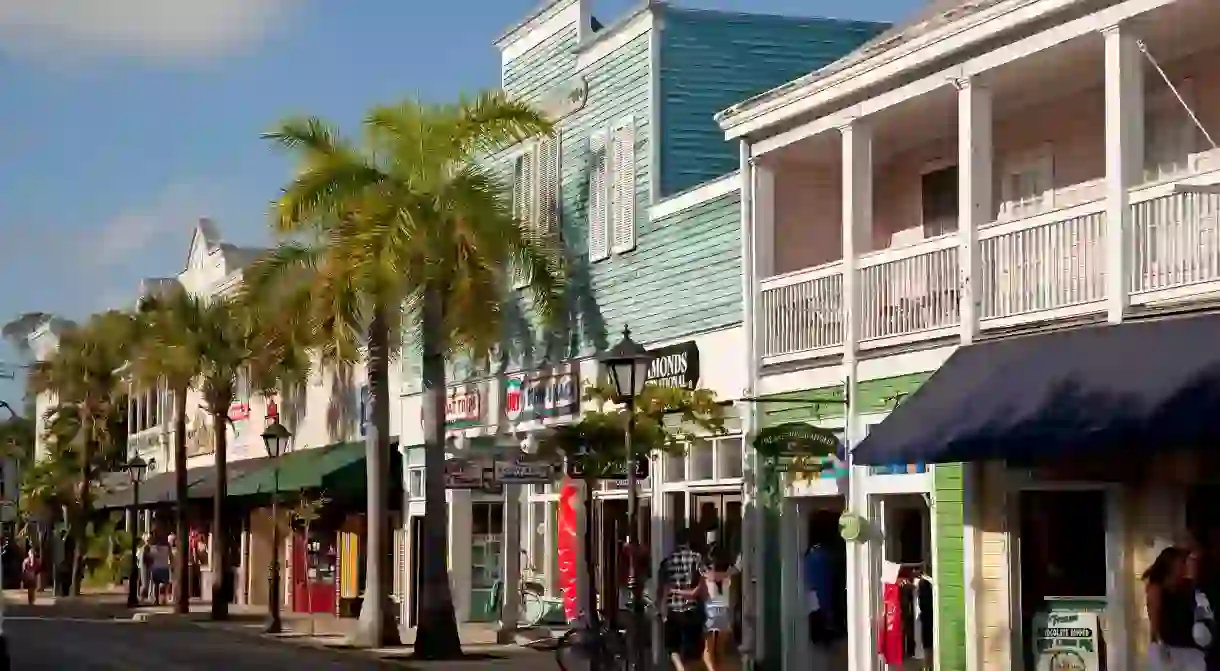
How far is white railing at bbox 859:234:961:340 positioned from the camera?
60.0 feet

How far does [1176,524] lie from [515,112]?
13274 millimetres

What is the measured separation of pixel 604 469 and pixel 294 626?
13.4 metres

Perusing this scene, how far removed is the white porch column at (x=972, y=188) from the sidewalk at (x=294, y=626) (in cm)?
978

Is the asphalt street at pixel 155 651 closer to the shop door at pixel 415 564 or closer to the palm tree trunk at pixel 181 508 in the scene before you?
the shop door at pixel 415 564

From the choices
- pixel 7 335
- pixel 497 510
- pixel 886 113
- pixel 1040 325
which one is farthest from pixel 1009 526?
pixel 7 335

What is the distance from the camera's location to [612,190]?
2672 centimetres

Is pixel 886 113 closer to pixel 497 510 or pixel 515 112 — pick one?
pixel 515 112

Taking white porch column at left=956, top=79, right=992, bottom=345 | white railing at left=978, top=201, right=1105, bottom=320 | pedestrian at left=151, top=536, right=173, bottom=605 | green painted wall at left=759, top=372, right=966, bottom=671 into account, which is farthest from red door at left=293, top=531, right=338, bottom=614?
white railing at left=978, top=201, right=1105, bottom=320

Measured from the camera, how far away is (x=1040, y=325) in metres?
16.9

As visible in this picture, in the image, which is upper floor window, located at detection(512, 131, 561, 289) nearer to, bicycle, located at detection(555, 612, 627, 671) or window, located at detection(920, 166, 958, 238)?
bicycle, located at detection(555, 612, 627, 671)

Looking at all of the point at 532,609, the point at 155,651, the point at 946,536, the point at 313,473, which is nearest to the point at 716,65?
the point at 532,609

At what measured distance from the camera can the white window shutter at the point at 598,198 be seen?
88.5ft

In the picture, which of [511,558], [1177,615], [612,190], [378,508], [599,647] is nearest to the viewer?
[1177,615]

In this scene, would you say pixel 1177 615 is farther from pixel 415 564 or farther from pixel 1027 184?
pixel 415 564
